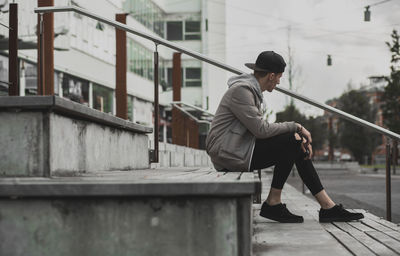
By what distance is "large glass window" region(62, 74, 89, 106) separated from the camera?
22.6 meters

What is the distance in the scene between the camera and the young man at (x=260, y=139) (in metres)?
4.22

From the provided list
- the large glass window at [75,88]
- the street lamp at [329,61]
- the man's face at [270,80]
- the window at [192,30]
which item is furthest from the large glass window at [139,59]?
the man's face at [270,80]

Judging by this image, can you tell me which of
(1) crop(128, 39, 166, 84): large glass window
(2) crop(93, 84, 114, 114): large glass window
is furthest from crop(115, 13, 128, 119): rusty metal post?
(1) crop(128, 39, 166, 84): large glass window

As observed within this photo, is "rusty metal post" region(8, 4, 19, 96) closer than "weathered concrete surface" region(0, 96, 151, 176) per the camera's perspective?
No

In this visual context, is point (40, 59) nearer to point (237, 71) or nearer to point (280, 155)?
point (237, 71)

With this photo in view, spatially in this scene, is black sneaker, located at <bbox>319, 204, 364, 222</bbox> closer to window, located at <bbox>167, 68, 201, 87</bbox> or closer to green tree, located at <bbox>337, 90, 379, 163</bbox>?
window, located at <bbox>167, 68, 201, 87</bbox>

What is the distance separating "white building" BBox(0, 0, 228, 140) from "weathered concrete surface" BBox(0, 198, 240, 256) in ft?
6.07

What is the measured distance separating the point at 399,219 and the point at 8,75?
6669 millimetres

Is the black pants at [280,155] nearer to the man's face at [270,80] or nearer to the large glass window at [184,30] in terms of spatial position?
the man's face at [270,80]

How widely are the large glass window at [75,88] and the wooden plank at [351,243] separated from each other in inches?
718

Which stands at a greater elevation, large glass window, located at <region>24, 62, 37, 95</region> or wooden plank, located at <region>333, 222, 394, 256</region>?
large glass window, located at <region>24, 62, 37, 95</region>

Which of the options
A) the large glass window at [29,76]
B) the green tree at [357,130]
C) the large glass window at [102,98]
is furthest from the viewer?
the green tree at [357,130]

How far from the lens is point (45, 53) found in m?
5.34

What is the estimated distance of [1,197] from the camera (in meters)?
2.85
